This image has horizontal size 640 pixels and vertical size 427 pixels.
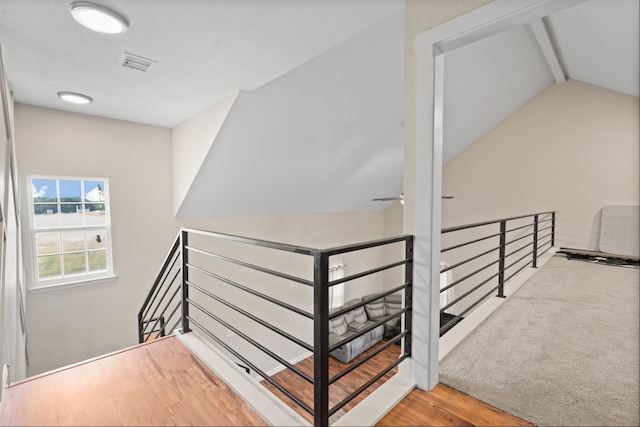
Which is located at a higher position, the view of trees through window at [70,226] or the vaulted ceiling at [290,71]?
the vaulted ceiling at [290,71]

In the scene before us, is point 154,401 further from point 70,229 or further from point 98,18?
point 70,229

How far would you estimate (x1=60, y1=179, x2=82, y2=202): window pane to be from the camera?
3650 mm

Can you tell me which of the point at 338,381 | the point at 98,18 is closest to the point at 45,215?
the point at 98,18

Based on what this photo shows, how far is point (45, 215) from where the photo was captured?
11.6 feet

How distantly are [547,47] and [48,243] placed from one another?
6.43 m

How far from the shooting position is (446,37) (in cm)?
148

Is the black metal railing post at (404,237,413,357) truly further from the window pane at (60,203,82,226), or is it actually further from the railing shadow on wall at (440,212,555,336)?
the window pane at (60,203,82,226)

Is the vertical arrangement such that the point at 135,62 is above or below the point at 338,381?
above

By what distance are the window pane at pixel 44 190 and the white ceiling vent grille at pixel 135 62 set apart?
2141 millimetres

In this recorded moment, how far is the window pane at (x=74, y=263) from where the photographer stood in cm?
370

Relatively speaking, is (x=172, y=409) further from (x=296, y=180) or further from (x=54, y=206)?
(x=296, y=180)

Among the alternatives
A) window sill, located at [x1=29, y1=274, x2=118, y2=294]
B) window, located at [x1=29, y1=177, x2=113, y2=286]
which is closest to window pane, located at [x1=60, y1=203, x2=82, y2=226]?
window, located at [x1=29, y1=177, x2=113, y2=286]

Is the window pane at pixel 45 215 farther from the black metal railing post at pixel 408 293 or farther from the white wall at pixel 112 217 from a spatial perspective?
the black metal railing post at pixel 408 293

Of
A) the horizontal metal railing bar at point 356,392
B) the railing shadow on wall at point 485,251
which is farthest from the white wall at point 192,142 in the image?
the railing shadow on wall at point 485,251
